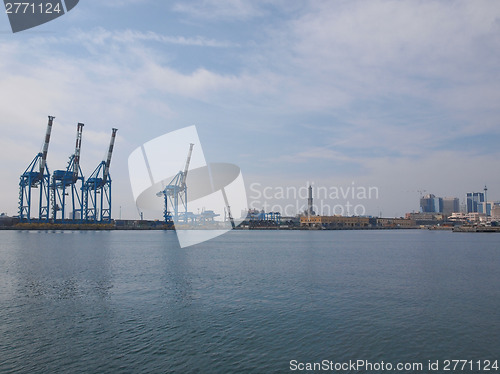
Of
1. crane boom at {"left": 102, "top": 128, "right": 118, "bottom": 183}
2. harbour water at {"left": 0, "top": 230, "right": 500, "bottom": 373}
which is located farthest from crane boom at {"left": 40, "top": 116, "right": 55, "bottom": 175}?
harbour water at {"left": 0, "top": 230, "right": 500, "bottom": 373}

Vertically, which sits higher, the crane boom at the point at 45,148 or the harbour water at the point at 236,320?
the crane boom at the point at 45,148

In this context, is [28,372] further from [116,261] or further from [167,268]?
[116,261]

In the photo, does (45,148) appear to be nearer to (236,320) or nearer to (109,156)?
(109,156)

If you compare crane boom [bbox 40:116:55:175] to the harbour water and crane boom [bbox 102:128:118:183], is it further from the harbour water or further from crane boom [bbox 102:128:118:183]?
the harbour water

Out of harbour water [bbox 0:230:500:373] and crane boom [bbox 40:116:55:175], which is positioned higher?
crane boom [bbox 40:116:55:175]

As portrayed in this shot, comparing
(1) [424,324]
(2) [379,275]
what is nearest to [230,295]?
(1) [424,324]

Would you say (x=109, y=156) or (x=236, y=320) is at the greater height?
(x=109, y=156)

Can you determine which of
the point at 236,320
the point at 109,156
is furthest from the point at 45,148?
the point at 236,320

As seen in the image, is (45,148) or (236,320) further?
(45,148)

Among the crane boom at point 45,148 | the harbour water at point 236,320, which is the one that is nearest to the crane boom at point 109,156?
the crane boom at point 45,148

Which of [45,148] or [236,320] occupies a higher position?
[45,148]

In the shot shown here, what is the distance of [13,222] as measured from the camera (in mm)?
116750

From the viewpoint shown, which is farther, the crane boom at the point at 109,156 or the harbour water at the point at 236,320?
the crane boom at the point at 109,156

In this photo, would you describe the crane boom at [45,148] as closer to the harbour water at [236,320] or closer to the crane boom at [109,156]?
the crane boom at [109,156]
